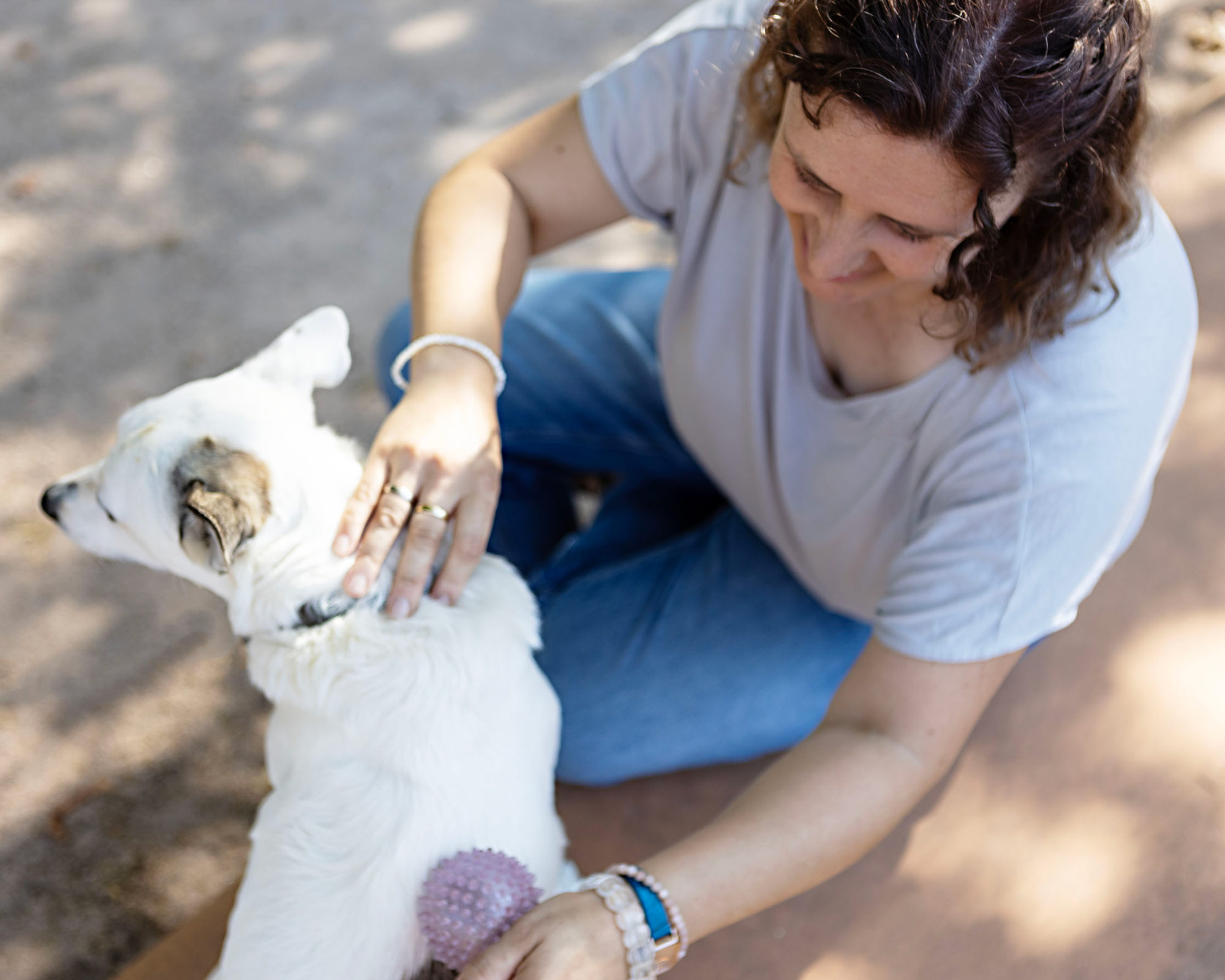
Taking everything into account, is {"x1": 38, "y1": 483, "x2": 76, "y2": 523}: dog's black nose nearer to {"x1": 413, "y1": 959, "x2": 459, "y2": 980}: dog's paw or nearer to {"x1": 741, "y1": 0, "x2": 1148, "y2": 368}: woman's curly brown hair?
{"x1": 413, "y1": 959, "x2": 459, "y2": 980}: dog's paw

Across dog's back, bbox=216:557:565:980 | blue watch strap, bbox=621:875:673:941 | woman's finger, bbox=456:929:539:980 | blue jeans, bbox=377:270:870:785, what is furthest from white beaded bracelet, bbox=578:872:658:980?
blue jeans, bbox=377:270:870:785

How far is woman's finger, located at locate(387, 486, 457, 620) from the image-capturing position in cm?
139

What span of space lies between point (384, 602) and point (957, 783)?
119cm

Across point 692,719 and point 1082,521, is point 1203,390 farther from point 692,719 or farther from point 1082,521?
point 692,719

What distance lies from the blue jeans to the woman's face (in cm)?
77

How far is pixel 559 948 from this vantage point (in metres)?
1.15

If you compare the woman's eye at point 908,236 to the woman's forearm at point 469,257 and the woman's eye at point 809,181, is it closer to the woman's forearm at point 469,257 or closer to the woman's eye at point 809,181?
the woman's eye at point 809,181

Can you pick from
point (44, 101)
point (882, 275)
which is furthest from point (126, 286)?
point (882, 275)

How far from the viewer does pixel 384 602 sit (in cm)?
141

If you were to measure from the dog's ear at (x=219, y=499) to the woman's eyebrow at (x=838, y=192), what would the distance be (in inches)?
35.2

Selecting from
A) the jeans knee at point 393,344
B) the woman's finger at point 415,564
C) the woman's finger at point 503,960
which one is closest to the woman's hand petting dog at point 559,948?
the woman's finger at point 503,960

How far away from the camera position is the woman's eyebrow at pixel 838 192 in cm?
115

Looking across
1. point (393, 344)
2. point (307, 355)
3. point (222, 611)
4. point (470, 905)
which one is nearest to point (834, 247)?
point (307, 355)

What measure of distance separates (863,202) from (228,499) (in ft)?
3.21
